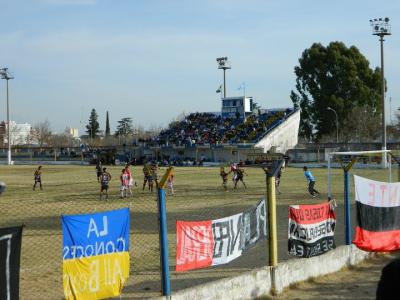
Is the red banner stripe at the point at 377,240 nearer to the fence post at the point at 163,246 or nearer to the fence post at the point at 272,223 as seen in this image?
the fence post at the point at 272,223

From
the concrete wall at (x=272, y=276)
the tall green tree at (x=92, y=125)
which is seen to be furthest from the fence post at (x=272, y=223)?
the tall green tree at (x=92, y=125)

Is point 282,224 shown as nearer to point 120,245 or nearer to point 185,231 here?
point 185,231

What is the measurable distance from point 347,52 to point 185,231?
7930 cm

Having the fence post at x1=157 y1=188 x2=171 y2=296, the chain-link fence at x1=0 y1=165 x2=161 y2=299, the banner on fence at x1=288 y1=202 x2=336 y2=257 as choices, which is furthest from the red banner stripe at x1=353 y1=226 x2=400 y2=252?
the fence post at x1=157 y1=188 x2=171 y2=296

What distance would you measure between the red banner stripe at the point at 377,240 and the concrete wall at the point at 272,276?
18 cm

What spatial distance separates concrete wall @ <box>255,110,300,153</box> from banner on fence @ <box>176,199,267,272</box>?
6237 cm

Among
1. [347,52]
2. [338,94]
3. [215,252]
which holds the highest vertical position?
[347,52]

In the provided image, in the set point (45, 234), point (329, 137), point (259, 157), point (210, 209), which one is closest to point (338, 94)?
point (329, 137)

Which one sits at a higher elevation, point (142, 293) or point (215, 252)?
point (215, 252)

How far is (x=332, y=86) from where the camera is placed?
81438 mm

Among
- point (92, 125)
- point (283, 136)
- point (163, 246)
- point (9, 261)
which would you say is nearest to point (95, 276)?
point (163, 246)

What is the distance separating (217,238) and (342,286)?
254 centimetres

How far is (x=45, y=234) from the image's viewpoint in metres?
14.6

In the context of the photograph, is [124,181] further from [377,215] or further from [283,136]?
[283,136]
